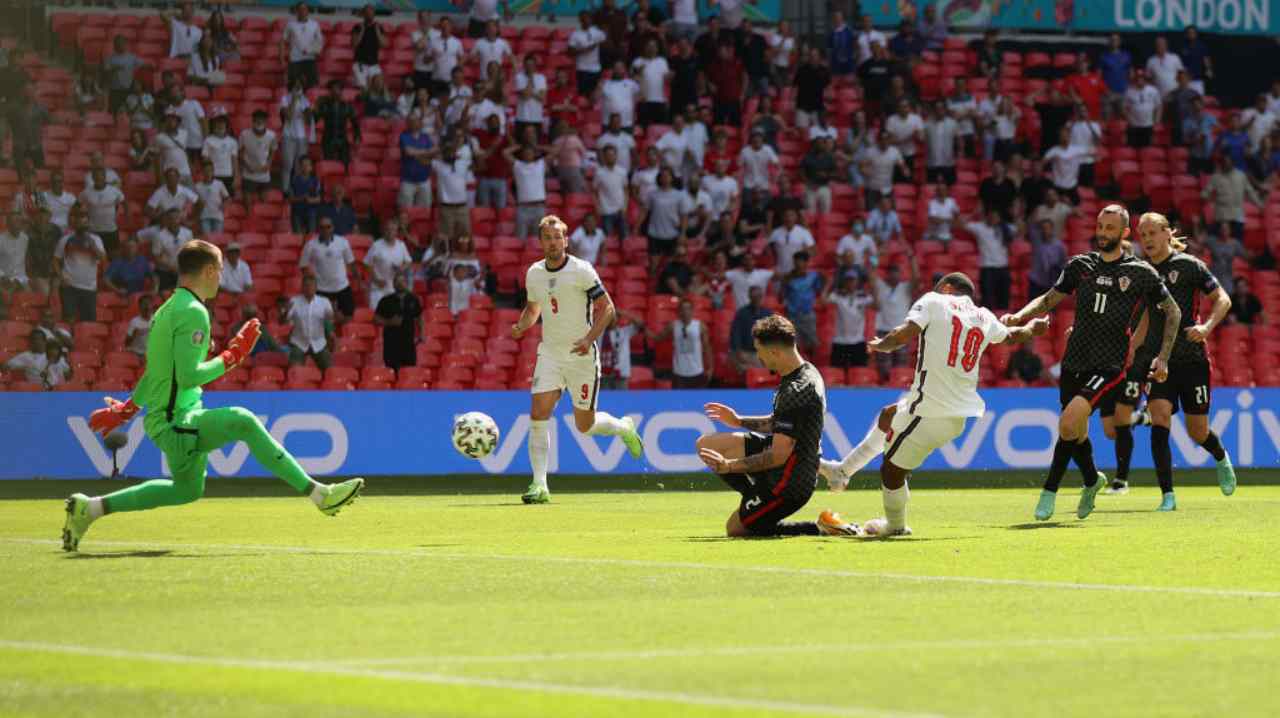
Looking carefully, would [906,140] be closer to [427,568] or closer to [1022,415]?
[1022,415]

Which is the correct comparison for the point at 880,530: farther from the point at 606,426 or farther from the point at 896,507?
the point at 606,426

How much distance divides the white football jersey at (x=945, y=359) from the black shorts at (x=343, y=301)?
13.7 m

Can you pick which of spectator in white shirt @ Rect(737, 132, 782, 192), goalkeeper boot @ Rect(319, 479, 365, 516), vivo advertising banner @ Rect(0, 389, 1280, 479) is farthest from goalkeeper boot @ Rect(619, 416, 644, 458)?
spectator in white shirt @ Rect(737, 132, 782, 192)

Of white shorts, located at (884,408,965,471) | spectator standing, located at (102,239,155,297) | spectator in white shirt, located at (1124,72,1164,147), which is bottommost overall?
white shorts, located at (884,408,965,471)

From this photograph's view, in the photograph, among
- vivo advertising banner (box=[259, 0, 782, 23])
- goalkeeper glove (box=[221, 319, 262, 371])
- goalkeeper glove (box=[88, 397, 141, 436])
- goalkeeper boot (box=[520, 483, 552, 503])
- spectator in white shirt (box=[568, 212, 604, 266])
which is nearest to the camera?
goalkeeper glove (box=[221, 319, 262, 371])

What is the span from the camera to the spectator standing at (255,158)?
28031 millimetres

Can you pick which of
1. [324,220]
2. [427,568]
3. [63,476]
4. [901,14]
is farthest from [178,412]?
[901,14]

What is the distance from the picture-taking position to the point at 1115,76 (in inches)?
1318

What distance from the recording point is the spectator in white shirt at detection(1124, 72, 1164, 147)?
109 ft

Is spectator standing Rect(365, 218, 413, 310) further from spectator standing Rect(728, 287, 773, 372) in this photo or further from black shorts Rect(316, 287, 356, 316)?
spectator standing Rect(728, 287, 773, 372)

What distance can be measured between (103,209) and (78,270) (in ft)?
3.42

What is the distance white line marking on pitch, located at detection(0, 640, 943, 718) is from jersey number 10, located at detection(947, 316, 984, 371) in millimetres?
7478

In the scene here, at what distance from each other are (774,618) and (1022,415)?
734 inches

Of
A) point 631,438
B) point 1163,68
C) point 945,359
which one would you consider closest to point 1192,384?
point 945,359
